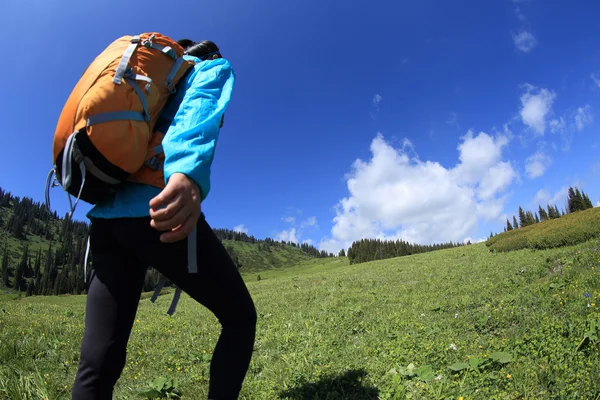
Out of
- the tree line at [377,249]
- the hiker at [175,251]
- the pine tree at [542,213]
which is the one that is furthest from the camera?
the tree line at [377,249]

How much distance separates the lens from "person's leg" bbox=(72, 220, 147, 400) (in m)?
1.97

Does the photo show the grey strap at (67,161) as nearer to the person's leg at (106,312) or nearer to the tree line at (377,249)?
the person's leg at (106,312)

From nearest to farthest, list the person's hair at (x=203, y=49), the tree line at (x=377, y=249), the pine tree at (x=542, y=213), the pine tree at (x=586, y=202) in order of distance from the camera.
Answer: the person's hair at (x=203, y=49) → the pine tree at (x=586, y=202) → the pine tree at (x=542, y=213) → the tree line at (x=377, y=249)

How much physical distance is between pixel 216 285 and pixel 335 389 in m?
2.38

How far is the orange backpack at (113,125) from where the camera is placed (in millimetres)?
1864

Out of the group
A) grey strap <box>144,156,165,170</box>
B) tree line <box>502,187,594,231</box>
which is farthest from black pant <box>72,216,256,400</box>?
tree line <box>502,187,594,231</box>

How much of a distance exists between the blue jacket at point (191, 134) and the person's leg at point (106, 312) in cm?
21

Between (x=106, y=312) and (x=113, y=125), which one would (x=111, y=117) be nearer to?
(x=113, y=125)

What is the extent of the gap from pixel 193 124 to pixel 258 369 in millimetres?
3925

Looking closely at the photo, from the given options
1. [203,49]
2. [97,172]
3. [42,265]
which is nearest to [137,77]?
[97,172]

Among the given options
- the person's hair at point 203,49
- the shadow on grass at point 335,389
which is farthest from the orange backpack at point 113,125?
the shadow on grass at point 335,389

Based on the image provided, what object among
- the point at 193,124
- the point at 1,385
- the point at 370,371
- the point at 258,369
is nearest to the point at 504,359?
the point at 370,371

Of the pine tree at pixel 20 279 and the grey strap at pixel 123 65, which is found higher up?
the pine tree at pixel 20 279

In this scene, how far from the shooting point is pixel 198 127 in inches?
74.9
